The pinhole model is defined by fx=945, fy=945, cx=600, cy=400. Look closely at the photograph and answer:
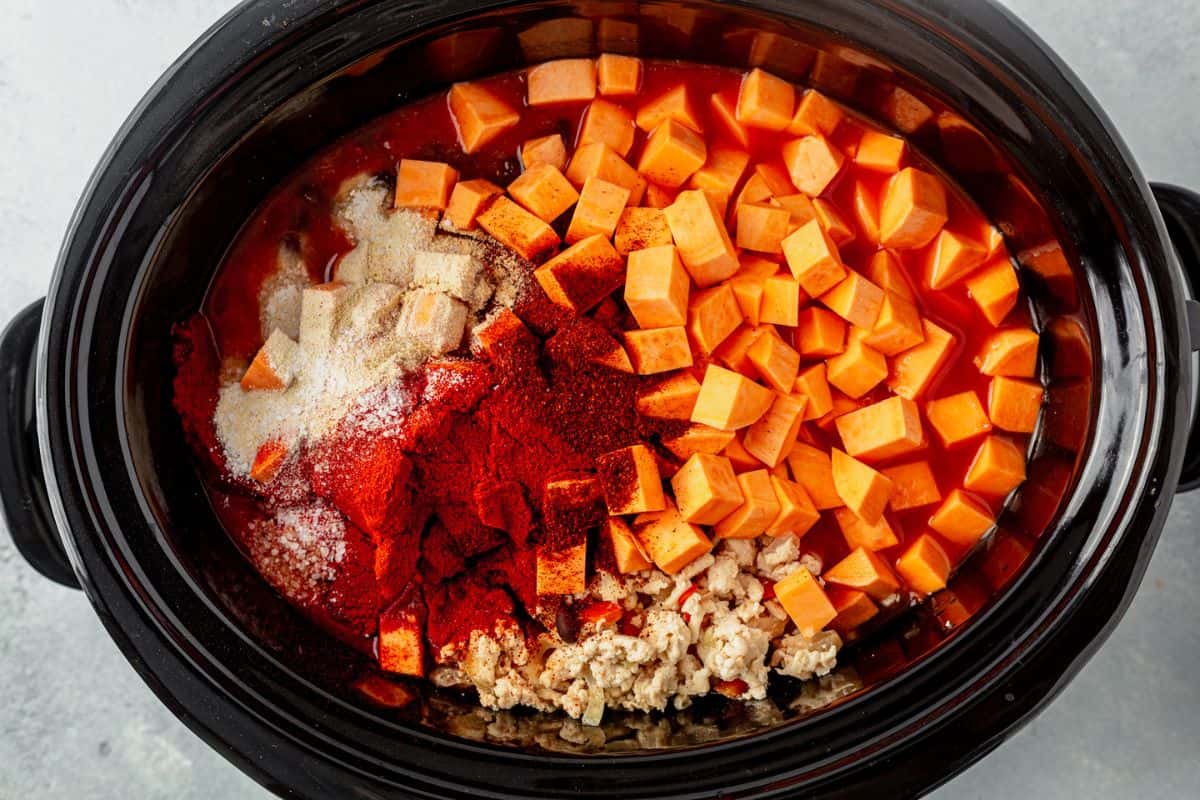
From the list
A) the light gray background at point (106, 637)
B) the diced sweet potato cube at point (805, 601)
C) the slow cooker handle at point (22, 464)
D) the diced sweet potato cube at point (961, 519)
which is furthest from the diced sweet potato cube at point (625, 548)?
the slow cooker handle at point (22, 464)

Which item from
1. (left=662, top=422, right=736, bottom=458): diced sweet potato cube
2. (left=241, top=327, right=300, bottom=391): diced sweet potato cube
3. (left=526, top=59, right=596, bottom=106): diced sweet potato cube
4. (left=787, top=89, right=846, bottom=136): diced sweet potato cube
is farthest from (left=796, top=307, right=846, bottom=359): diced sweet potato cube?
(left=241, top=327, right=300, bottom=391): diced sweet potato cube

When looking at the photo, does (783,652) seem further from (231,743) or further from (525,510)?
(231,743)

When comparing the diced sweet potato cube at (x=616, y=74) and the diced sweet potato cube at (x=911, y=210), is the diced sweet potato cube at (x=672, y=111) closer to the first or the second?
the diced sweet potato cube at (x=616, y=74)

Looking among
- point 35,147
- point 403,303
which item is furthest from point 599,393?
point 35,147

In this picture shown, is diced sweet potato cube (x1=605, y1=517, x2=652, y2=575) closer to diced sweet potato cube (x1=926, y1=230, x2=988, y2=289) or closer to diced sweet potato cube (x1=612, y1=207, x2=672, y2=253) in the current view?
diced sweet potato cube (x1=612, y1=207, x2=672, y2=253)

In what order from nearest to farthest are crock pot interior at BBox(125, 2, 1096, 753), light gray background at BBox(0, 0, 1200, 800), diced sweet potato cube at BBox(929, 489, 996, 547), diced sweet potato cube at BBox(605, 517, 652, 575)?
crock pot interior at BBox(125, 2, 1096, 753), diced sweet potato cube at BBox(605, 517, 652, 575), diced sweet potato cube at BBox(929, 489, 996, 547), light gray background at BBox(0, 0, 1200, 800)

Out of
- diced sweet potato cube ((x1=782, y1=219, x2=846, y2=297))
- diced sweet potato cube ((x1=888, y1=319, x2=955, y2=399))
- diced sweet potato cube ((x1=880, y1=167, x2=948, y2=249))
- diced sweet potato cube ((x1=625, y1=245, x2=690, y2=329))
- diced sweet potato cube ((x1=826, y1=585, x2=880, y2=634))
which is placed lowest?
diced sweet potato cube ((x1=826, y1=585, x2=880, y2=634))

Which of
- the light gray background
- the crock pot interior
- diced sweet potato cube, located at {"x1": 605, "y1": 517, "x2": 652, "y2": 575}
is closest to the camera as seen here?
the crock pot interior
